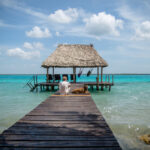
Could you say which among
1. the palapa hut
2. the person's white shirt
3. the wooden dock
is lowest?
the wooden dock

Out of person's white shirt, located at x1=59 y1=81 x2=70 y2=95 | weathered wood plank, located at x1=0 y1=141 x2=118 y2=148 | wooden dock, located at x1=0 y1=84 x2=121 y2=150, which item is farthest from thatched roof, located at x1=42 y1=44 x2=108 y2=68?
weathered wood plank, located at x1=0 y1=141 x2=118 y2=148

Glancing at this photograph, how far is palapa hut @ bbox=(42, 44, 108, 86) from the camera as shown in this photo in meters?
14.5

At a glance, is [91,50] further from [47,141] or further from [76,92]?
[47,141]

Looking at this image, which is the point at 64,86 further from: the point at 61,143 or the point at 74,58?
the point at 74,58

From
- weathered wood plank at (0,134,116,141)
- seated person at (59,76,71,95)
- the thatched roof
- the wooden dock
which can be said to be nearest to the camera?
the wooden dock

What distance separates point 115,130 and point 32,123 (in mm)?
3858

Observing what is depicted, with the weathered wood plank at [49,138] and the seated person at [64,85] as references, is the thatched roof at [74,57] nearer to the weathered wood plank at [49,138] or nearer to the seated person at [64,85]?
the seated person at [64,85]

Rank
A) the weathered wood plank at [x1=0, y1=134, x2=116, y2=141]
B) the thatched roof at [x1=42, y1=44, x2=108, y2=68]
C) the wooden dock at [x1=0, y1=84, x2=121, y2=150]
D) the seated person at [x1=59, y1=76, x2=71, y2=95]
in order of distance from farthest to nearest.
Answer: the thatched roof at [x1=42, y1=44, x2=108, y2=68], the seated person at [x1=59, y1=76, x2=71, y2=95], the weathered wood plank at [x1=0, y1=134, x2=116, y2=141], the wooden dock at [x1=0, y1=84, x2=121, y2=150]

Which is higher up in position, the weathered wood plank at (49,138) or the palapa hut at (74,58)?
the palapa hut at (74,58)

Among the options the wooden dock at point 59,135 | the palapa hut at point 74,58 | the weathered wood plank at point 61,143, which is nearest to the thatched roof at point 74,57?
the palapa hut at point 74,58

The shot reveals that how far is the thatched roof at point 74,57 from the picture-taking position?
14.5 m

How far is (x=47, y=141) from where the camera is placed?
2.39 metres

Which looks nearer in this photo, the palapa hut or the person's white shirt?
the person's white shirt

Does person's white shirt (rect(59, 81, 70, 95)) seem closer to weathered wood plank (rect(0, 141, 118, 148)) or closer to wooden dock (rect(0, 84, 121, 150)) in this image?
wooden dock (rect(0, 84, 121, 150))
